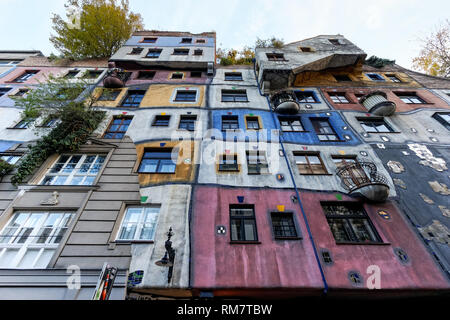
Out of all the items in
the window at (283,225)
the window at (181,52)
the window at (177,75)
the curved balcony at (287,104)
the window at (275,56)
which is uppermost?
the window at (181,52)

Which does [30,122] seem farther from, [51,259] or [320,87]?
[320,87]

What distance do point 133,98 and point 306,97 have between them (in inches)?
551

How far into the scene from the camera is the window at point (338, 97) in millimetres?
15997

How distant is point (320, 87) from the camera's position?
17141 millimetres

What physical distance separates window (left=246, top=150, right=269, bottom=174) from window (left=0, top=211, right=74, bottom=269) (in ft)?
27.8

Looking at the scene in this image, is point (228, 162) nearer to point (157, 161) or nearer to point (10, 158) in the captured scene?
point (157, 161)

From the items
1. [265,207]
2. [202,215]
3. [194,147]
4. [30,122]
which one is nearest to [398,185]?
[265,207]

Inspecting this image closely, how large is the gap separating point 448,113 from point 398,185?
9784 millimetres

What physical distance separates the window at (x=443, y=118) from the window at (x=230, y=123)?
13836mm

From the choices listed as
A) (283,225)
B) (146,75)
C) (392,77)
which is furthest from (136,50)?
(392,77)

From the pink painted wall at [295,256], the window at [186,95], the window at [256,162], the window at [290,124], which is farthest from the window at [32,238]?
the window at [290,124]

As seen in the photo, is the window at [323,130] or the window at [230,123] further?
the window at [230,123]

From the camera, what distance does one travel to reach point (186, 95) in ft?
53.1

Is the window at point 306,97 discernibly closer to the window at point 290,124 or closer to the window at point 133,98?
the window at point 290,124
